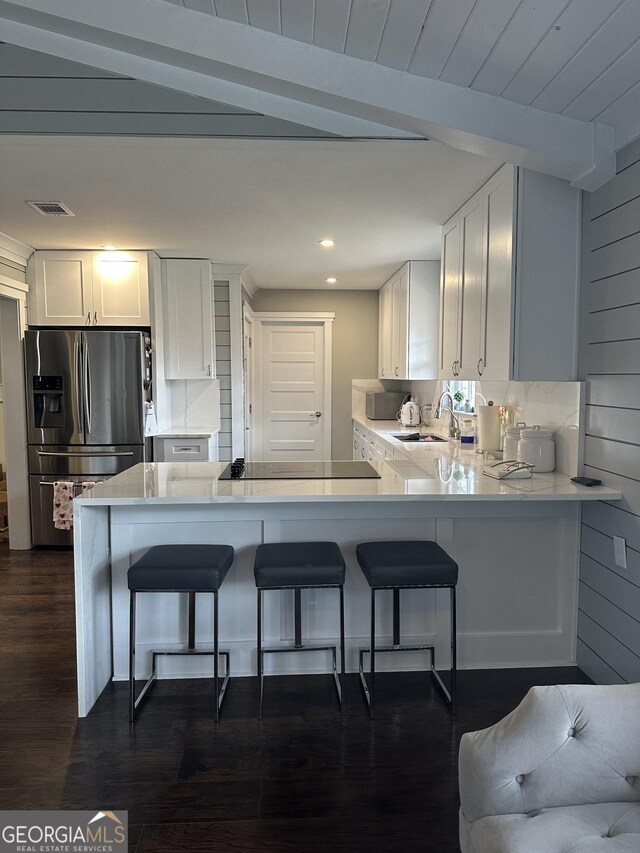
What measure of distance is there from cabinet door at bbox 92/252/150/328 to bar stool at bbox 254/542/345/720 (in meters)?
2.85

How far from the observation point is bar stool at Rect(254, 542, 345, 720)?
2234 mm

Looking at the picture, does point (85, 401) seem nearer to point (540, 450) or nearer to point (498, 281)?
point (498, 281)

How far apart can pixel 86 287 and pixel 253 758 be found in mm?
3800

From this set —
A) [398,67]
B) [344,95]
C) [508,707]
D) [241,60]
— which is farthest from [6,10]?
[508,707]

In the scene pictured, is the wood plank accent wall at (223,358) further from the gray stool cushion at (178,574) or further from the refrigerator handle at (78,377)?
the gray stool cushion at (178,574)

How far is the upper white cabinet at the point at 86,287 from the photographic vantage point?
14.8 ft

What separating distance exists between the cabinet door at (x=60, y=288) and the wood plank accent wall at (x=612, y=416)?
12.2ft

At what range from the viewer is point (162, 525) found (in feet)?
8.45

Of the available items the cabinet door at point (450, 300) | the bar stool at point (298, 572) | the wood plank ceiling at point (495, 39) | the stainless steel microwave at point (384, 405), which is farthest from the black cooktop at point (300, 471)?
the stainless steel microwave at point (384, 405)

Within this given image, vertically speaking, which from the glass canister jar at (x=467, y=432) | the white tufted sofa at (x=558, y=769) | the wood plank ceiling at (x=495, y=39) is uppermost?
the wood plank ceiling at (x=495, y=39)

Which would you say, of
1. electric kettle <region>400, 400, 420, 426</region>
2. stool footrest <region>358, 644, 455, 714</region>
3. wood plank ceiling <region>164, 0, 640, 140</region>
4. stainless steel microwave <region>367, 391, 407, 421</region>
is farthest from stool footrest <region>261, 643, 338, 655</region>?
stainless steel microwave <region>367, 391, 407, 421</region>

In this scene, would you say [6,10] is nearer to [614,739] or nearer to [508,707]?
[614,739]

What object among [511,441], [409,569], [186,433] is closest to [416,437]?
[511,441]

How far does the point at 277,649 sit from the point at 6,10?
2732 mm
